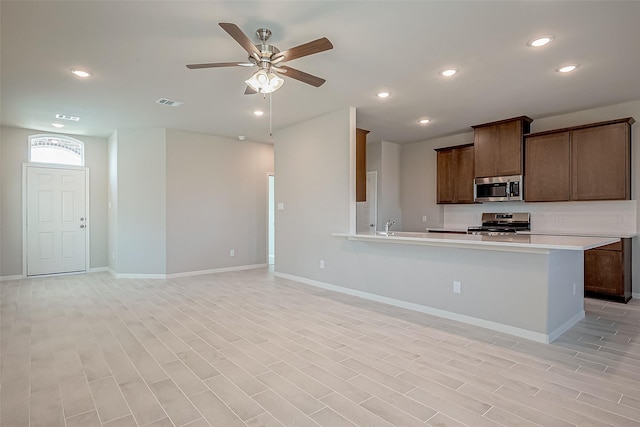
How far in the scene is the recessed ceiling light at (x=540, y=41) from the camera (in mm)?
2824

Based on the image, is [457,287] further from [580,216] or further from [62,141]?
[62,141]

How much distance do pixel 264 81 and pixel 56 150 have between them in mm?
5958

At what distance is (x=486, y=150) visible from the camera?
5.58 metres

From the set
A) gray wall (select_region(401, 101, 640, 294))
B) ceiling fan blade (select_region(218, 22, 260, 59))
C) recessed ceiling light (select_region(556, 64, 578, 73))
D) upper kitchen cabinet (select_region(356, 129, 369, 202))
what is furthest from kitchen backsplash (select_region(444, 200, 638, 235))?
ceiling fan blade (select_region(218, 22, 260, 59))

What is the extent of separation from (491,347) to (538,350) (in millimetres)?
387

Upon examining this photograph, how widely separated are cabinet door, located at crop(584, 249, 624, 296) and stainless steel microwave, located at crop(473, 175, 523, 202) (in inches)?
48.8

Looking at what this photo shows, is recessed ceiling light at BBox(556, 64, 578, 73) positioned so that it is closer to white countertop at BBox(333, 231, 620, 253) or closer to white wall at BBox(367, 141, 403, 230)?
white countertop at BBox(333, 231, 620, 253)

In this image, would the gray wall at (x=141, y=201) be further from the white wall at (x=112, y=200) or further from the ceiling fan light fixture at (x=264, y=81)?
the ceiling fan light fixture at (x=264, y=81)

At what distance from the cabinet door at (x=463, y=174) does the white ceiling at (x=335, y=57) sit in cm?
92

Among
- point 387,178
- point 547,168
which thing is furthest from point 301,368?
point 387,178

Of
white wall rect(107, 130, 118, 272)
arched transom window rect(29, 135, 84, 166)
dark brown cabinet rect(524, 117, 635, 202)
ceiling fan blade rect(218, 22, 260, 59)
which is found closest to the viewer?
ceiling fan blade rect(218, 22, 260, 59)

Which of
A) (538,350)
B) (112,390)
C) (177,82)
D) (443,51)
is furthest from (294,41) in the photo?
(538,350)

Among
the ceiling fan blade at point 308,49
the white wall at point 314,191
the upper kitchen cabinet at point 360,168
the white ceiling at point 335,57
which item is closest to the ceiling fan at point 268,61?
the ceiling fan blade at point 308,49

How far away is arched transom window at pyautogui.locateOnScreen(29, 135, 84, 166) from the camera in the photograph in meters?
6.31
